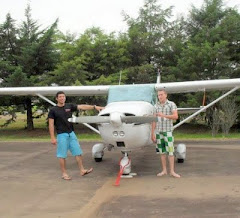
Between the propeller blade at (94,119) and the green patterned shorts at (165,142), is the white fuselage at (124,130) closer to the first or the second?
the propeller blade at (94,119)

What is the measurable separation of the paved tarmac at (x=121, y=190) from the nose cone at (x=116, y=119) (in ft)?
3.61

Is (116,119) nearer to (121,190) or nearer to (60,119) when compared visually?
(121,190)

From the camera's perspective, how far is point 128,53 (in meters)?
21.8

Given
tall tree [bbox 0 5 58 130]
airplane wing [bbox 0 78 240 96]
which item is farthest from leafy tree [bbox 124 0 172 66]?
airplane wing [bbox 0 78 240 96]

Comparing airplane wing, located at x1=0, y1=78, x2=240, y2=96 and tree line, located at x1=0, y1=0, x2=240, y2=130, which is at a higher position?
tree line, located at x1=0, y1=0, x2=240, y2=130

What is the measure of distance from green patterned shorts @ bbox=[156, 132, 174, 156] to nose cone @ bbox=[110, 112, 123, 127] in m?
1.21

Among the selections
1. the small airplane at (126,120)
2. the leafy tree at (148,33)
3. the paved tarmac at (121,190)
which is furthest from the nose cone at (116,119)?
the leafy tree at (148,33)

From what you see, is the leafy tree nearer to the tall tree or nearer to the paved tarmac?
the tall tree

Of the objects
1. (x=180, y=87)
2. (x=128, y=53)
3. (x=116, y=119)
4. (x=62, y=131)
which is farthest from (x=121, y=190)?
(x=128, y=53)

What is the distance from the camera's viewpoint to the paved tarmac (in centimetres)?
433

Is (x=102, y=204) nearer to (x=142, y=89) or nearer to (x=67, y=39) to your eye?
(x=142, y=89)

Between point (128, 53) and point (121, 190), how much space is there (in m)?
17.0

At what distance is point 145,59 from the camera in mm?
22328

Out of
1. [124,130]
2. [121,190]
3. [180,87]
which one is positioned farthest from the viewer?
[180,87]
